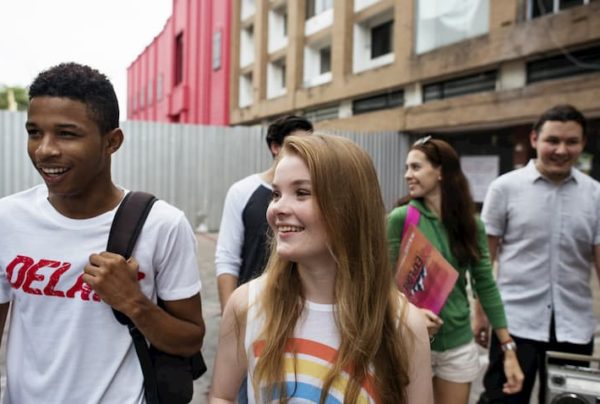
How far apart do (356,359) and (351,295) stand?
0.55 ft

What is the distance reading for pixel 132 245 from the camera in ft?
5.40

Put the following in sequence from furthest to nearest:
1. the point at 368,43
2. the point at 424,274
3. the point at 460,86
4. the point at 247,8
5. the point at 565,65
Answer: the point at 247,8 < the point at 368,43 < the point at 460,86 < the point at 565,65 < the point at 424,274

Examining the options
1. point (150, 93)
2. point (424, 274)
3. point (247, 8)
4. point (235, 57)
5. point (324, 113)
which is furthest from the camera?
point (150, 93)

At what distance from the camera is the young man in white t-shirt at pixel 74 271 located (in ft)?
5.32

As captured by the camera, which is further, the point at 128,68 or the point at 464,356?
the point at 128,68

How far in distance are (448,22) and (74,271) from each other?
1377 centimetres

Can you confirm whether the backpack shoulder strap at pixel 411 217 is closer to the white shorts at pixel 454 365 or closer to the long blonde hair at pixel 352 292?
the white shorts at pixel 454 365

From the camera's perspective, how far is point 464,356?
8.83 feet

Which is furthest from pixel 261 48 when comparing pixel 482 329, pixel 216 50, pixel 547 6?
pixel 482 329

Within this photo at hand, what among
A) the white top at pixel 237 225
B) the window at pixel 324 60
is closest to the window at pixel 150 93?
the window at pixel 324 60

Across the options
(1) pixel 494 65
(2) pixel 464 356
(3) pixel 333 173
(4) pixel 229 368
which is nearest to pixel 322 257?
(3) pixel 333 173

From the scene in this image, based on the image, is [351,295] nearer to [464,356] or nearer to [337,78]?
[464,356]

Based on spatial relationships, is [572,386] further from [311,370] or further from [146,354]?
[146,354]

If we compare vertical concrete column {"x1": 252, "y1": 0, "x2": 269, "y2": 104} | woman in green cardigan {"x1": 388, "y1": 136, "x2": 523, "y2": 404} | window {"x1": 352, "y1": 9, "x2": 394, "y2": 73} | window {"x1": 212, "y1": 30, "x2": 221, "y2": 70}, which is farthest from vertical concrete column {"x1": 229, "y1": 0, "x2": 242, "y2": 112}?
woman in green cardigan {"x1": 388, "y1": 136, "x2": 523, "y2": 404}
